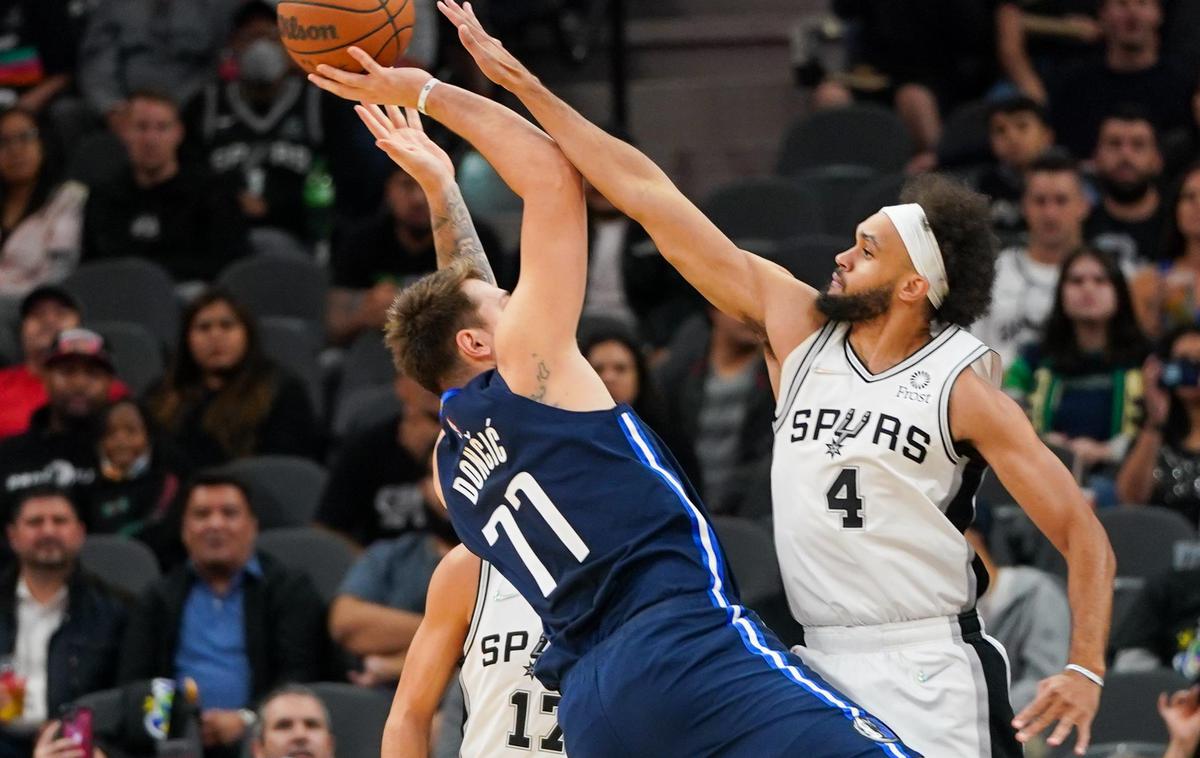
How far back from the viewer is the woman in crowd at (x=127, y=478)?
9250 mm

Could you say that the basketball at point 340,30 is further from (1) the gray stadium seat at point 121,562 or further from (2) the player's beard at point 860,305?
(1) the gray stadium seat at point 121,562

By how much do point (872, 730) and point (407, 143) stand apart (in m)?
1.88

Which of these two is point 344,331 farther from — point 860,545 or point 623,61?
point 860,545

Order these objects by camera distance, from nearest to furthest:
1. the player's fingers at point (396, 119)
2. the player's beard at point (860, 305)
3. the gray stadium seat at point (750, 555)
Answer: the player's beard at point (860, 305)
the player's fingers at point (396, 119)
the gray stadium seat at point (750, 555)

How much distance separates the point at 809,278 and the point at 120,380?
3.60 m

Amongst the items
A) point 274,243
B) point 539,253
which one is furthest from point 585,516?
point 274,243

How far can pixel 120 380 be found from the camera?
1025cm

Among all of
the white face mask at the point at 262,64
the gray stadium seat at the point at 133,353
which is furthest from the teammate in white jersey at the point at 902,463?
the white face mask at the point at 262,64

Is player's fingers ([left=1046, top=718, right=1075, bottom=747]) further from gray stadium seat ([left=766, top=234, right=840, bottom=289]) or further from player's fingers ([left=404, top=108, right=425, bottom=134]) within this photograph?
gray stadium seat ([left=766, top=234, right=840, bottom=289])

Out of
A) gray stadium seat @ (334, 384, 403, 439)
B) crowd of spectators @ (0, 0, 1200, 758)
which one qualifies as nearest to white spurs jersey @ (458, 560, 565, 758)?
crowd of spectators @ (0, 0, 1200, 758)

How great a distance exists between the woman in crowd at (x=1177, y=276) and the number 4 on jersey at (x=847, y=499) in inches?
193

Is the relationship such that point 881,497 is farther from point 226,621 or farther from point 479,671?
point 226,621

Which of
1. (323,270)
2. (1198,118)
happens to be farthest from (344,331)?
(1198,118)

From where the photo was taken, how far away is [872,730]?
13.3ft
